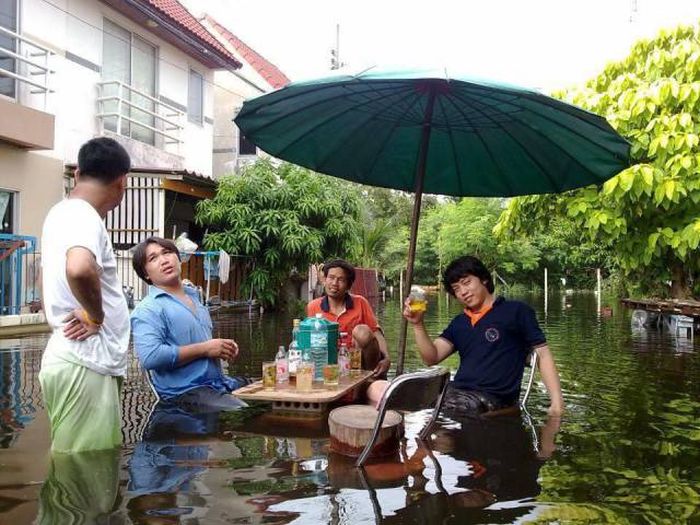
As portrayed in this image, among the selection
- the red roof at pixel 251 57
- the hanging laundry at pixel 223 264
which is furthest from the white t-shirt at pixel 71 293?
the red roof at pixel 251 57

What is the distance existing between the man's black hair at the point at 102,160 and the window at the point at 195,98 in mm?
16123

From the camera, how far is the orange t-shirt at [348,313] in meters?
6.18

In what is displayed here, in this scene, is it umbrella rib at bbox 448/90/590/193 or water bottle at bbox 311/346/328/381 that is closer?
umbrella rib at bbox 448/90/590/193

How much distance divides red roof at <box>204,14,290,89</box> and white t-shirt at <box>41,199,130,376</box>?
23.5m

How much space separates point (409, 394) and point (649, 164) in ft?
28.7

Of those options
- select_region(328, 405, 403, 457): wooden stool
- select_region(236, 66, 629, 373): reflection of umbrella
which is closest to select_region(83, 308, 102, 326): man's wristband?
select_region(328, 405, 403, 457): wooden stool

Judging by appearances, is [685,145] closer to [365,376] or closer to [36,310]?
[365,376]

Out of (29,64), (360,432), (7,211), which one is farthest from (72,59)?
(360,432)

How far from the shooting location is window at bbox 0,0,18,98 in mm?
12688

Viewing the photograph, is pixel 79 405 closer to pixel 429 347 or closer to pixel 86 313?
pixel 86 313

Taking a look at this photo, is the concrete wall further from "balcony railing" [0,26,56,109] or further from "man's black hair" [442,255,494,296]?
"man's black hair" [442,255,494,296]

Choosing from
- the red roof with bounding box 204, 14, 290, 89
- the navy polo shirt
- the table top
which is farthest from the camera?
the red roof with bounding box 204, 14, 290, 89

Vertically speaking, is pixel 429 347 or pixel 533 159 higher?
pixel 533 159

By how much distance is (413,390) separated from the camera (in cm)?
386
